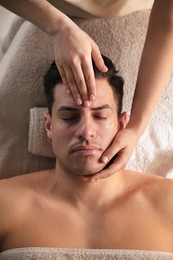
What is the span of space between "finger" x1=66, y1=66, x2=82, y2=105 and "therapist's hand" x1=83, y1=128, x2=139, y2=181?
17 centimetres

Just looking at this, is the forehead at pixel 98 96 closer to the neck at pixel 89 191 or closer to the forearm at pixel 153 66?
the forearm at pixel 153 66

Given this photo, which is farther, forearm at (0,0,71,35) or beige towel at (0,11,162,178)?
beige towel at (0,11,162,178)

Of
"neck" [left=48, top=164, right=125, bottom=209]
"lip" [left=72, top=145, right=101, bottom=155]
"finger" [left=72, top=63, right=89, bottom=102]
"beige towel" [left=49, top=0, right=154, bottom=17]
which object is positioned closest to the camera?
"finger" [left=72, top=63, right=89, bottom=102]

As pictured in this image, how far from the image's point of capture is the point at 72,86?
4.41ft

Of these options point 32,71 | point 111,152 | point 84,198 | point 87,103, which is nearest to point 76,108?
point 87,103

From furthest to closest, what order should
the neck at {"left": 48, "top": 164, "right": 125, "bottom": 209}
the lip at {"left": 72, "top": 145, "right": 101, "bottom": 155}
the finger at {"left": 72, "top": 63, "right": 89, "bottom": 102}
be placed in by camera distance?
the neck at {"left": 48, "top": 164, "right": 125, "bottom": 209} → the lip at {"left": 72, "top": 145, "right": 101, "bottom": 155} → the finger at {"left": 72, "top": 63, "right": 89, "bottom": 102}

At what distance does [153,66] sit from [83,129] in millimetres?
347

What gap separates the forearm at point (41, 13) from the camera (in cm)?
137

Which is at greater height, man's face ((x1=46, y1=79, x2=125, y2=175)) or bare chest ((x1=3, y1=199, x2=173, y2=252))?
man's face ((x1=46, y1=79, x2=125, y2=175))

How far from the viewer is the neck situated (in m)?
1.51

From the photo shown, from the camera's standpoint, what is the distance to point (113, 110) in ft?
4.97

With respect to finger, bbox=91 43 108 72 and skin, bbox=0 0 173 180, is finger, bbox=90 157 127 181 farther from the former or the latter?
finger, bbox=91 43 108 72

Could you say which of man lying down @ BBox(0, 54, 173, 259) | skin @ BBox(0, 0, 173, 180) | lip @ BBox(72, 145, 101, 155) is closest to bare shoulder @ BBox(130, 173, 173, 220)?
man lying down @ BBox(0, 54, 173, 259)

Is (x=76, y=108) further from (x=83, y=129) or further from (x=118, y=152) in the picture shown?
(x=118, y=152)
